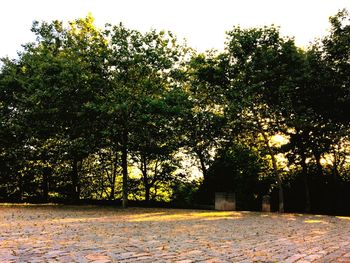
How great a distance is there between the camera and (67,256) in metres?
5.84

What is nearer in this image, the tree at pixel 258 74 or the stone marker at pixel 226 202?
the tree at pixel 258 74

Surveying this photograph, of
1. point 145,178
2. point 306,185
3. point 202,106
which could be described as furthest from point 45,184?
point 306,185

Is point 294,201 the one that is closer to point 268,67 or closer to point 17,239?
point 268,67

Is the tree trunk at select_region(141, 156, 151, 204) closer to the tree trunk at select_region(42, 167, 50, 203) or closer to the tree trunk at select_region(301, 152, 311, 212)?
the tree trunk at select_region(42, 167, 50, 203)

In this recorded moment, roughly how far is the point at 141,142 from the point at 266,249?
17.1 metres

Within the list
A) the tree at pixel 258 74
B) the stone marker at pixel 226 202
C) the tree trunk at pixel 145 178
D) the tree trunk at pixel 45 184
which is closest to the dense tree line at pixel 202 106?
the tree at pixel 258 74

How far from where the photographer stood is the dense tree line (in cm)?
2181

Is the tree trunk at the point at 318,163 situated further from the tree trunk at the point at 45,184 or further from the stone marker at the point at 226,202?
the tree trunk at the point at 45,184

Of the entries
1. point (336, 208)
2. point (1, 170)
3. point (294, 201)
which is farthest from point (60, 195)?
point (336, 208)

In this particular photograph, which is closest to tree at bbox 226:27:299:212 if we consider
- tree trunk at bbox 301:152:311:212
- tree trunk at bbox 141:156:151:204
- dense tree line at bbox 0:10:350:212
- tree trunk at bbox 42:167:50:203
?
dense tree line at bbox 0:10:350:212

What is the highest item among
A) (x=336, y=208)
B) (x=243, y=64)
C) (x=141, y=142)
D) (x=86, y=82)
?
(x=243, y=64)

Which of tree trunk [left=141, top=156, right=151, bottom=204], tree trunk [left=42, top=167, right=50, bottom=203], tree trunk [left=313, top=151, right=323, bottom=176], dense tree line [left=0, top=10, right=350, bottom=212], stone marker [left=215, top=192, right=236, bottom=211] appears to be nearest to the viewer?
dense tree line [left=0, top=10, right=350, bottom=212]

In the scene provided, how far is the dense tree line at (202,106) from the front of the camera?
21812mm

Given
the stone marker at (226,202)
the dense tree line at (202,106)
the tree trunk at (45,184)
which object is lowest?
the stone marker at (226,202)
